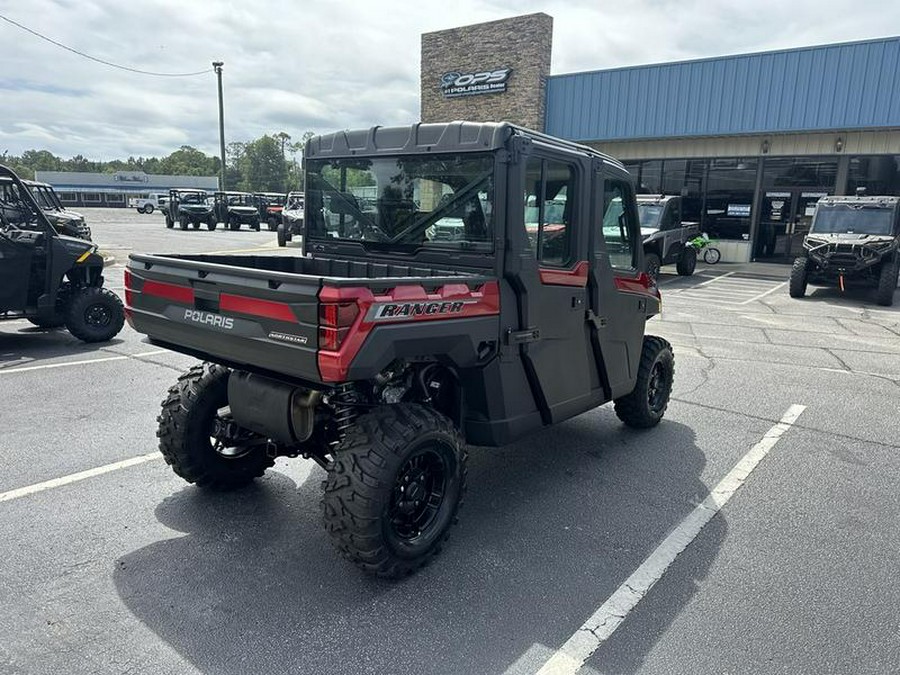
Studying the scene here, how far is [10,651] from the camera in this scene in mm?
2521

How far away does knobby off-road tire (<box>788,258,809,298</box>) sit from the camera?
13750mm

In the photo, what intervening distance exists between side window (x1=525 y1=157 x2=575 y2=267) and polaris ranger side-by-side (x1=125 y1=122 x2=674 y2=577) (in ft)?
0.04

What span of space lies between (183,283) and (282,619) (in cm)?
176

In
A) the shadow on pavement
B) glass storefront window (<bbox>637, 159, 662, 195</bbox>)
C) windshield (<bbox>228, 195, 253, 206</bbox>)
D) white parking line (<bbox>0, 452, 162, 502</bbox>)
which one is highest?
glass storefront window (<bbox>637, 159, 662, 195</bbox>)

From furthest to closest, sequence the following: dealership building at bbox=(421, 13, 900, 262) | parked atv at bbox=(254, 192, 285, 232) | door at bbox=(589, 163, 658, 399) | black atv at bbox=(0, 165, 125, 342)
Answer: parked atv at bbox=(254, 192, 285, 232) → dealership building at bbox=(421, 13, 900, 262) → black atv at bbox=(0, 165, 125, 342) → door at bbox=(589, 163, 658, 399)

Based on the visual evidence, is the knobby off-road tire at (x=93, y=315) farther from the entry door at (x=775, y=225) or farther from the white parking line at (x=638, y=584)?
the entry door at (x=775, y=225)

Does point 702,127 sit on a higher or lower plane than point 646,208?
higher

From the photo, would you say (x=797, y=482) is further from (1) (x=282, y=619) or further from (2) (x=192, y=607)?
(2) (x=192, y=607)

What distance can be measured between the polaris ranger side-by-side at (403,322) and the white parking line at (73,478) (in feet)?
2.58

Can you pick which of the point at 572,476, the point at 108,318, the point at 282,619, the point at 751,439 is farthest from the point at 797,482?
the point at 108,318

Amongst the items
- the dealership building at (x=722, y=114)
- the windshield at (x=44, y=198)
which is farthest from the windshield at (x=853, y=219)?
the windshield at (x=44, y=198)

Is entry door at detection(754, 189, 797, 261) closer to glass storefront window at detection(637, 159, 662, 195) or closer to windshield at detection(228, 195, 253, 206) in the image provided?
glass storefront window at detection(637, 159, 662, 195)

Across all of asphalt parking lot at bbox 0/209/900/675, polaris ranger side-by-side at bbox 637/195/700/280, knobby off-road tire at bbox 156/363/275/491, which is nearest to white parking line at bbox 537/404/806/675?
asphalt parking lot at bbox 0/209/900/675

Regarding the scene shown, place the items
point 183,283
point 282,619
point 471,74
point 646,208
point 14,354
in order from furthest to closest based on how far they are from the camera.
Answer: point 471,74 < point 646,208 < point 14,354 < point 183,283 < point 282,619
